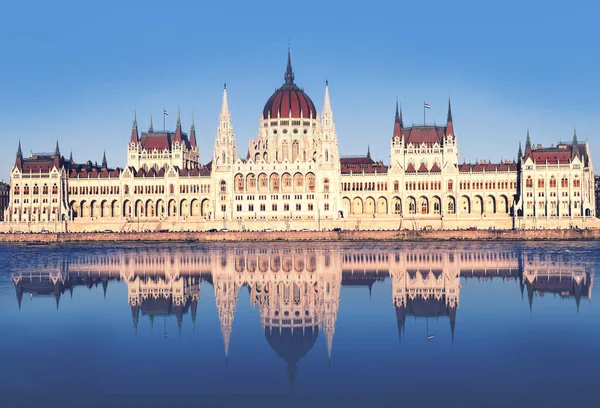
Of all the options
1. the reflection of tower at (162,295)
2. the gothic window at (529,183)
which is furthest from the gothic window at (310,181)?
the reflection of tower at (162,295)

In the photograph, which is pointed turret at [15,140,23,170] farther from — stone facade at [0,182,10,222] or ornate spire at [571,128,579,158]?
ornate spire at [571,128,579,158]

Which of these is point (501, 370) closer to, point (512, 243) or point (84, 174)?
point (512, 243)

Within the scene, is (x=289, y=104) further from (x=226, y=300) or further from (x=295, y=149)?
(x=226, y=300)

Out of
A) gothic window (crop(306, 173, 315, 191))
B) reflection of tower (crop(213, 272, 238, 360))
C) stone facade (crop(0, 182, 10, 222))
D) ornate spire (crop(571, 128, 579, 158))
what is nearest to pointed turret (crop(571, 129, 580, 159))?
ornate spire (crop(571, 128, 579, 158))

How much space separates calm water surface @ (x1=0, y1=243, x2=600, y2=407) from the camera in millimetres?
23484

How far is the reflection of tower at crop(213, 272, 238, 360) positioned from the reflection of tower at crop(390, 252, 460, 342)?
8052 mm

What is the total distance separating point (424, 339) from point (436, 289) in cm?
1731

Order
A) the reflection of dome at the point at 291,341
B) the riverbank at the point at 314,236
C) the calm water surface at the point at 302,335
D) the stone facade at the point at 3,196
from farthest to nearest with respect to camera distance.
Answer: the stone facade at the point at 3,196 → the riverbank at the point at 314,236 → the reflection of dome at the point at 291,341 → the calm water surface at the point at 302,335

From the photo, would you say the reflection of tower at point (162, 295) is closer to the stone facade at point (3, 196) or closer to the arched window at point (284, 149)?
the arched window at point (284, 149)

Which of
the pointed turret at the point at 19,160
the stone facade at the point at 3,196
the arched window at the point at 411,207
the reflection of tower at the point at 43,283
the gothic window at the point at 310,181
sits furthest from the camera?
→ the stone facade at the point at 3,196

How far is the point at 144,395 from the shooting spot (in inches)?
910

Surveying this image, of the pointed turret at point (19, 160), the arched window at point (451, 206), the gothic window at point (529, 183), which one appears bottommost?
the arched window at point (451, 206)

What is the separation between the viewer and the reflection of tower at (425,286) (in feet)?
127

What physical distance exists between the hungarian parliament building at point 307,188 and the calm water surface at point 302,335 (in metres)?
56.3
